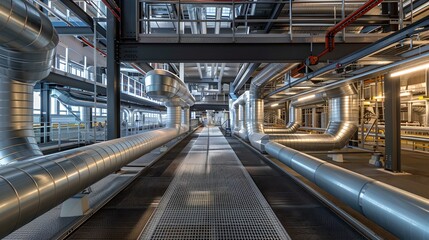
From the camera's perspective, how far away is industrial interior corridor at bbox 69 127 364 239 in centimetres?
172

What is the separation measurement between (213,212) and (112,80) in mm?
2581

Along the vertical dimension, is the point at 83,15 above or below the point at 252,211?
above

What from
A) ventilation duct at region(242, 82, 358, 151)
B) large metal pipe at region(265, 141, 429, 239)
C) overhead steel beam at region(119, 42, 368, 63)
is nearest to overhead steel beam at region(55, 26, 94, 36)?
overhead steel beam at region(119, 42, 368, 63)

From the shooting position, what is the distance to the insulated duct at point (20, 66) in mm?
1723

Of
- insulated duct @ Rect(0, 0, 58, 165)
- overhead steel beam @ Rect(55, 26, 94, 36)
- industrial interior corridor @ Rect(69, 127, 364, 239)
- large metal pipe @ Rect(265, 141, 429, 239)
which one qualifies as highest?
overhead steel beam @ Rect(55, 26, 94, 36)

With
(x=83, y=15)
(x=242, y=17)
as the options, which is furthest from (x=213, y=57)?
(x=83, y=15)

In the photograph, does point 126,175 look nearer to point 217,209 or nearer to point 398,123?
point 217,209

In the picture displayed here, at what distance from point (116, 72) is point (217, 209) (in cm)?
266

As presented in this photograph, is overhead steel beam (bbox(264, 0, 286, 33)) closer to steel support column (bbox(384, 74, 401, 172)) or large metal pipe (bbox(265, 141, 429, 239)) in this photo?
large metal pipe (bbox(265, 141, 429, 239))

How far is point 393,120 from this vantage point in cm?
378

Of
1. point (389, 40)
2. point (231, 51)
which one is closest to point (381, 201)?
point (389, 40)

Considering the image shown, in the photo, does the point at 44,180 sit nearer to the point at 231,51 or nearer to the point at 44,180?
the point at 44,180

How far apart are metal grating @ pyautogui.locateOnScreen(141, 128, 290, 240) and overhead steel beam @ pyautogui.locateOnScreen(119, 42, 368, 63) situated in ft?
6.16

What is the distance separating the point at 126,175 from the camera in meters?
3.33
